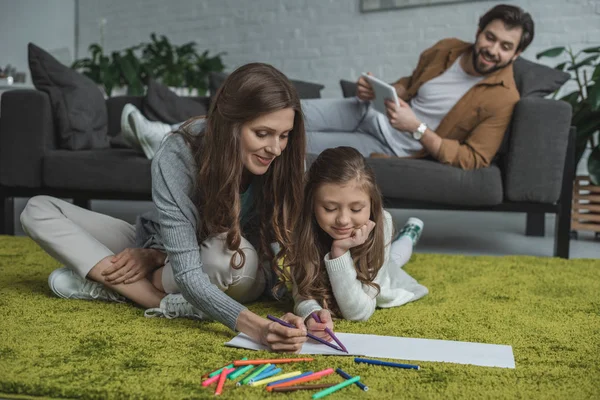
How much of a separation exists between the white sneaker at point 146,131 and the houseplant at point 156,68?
1726 millimetres

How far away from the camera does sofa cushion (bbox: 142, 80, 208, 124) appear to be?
3.21 meters

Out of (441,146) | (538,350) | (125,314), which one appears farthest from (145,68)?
(538,350)

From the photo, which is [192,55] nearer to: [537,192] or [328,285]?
[537,192]

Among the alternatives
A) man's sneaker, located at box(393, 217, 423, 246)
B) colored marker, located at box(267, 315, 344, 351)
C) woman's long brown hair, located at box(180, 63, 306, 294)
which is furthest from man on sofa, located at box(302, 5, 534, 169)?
colored marker, located at box(267, 315, 344, 351)

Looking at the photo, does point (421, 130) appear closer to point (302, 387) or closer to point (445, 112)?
point (445, 112)

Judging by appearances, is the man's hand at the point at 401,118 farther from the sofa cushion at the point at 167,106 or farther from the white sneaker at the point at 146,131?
the sofa cushion at the point at 167,106

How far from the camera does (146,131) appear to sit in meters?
2.71

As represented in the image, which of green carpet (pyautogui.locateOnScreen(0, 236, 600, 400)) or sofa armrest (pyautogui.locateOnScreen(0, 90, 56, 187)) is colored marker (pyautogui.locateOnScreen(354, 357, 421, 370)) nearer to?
green carpet (pyautogui.locateOnScreen(0, 236, 600, 400))

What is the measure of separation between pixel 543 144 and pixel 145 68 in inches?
112

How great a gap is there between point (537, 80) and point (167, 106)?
5.41ft

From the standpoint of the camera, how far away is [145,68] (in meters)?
4.48

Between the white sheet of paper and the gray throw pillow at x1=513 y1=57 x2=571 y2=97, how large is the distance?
166 cm

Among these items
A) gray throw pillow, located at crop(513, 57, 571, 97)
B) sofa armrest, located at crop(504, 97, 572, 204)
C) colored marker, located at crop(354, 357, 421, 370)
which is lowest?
colored marker, located at crop(354, 357, 421, 370)

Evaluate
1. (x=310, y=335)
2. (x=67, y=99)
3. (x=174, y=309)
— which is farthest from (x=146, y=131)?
(x=310, y=335)
